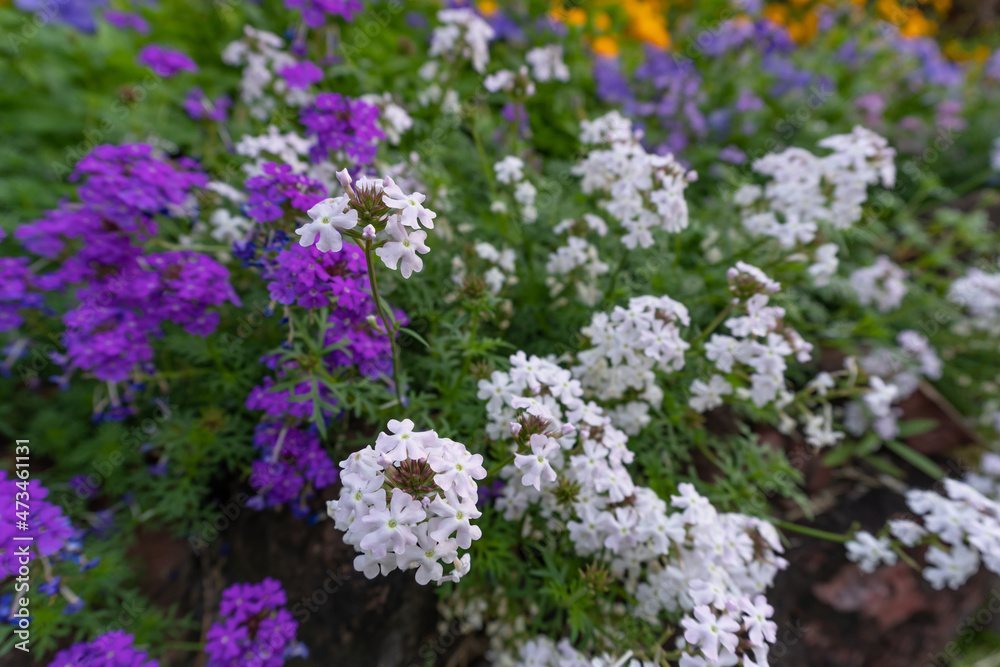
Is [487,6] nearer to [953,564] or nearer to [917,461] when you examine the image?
[917,461]

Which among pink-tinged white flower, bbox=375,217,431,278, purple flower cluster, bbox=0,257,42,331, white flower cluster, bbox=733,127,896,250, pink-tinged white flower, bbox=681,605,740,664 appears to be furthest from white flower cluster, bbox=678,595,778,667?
purple flower cluster, bbox=0,257,42,331

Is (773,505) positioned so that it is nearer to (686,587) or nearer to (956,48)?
(686,587)

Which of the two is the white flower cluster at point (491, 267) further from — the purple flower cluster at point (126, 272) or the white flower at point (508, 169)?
the purple flower cluster at point (126, 272)

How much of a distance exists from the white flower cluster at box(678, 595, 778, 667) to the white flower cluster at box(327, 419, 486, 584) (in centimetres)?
104

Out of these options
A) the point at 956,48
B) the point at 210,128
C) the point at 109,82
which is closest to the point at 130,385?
the point at 210,128

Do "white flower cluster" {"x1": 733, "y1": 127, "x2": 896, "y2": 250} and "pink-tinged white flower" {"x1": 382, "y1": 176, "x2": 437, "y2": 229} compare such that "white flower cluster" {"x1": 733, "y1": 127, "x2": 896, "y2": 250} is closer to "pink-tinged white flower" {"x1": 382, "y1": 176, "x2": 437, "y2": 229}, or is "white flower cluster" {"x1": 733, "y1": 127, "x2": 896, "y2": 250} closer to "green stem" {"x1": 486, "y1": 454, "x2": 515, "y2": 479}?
"green stem" {"x1": 486, "y1": 454, "x2": 515, "y2": 479}

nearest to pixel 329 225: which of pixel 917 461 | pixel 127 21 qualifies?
pixel 917 461

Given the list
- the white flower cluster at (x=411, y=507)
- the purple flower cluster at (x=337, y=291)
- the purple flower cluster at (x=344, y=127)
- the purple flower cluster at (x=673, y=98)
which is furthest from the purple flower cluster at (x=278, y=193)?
the purple flower cluster at (x=673, y=98)

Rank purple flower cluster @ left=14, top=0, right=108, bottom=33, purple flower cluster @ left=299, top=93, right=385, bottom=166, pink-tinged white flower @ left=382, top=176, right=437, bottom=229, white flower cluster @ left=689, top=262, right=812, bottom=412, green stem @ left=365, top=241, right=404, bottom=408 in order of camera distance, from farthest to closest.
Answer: purple flower cluster @ left=14, top=0, right=108, bottom=33
purple flower cluster @ left=299, top=93, right=385, bottom=166
white flower cluster @ left=689, top=262, right=812, bottom=412
green stem @ left=365, top=241, right=404, bottom=408
pink-tinged white flower @ left=382, top=176, right=437, bottom=229

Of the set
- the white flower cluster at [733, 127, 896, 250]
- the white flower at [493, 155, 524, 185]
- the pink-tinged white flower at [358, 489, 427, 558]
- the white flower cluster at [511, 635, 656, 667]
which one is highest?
the white flower cluster at [733, 127, 896, 250]

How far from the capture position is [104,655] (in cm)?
238

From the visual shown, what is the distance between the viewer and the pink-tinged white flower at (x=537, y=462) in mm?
1957

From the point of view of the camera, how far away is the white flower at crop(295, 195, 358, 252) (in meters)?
1.81

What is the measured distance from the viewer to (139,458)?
3.66 meters
